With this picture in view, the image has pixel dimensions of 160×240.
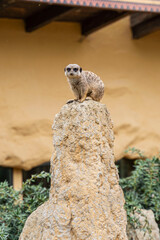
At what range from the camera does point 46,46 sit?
6887 mm

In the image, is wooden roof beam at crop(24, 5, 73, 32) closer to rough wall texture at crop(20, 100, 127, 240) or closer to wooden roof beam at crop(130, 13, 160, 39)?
wooden roof beam at crop(130, 13, 160, 39)

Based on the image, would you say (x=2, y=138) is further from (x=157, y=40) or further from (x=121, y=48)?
(x=157, y=40)

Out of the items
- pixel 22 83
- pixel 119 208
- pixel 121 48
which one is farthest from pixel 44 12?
pixel 119 208

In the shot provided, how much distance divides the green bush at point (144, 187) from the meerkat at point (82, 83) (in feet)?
4.42

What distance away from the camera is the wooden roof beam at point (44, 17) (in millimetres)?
6180

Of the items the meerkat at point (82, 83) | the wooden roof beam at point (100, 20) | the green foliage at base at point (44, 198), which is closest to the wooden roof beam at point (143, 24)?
the wooden roof beam at point (100, 20)

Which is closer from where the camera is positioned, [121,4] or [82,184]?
[82,184]

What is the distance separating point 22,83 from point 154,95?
6.40 ft

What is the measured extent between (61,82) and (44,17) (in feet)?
3.02

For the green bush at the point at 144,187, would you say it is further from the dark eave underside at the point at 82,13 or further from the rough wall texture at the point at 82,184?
the dark eave underside at the point at 82,13

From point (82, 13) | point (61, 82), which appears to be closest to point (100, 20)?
point (82, 13)

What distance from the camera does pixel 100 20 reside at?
673 centimetres

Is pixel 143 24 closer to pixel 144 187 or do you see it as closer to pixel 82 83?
pixel 144 187


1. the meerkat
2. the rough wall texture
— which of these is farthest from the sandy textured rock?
the meerkat
